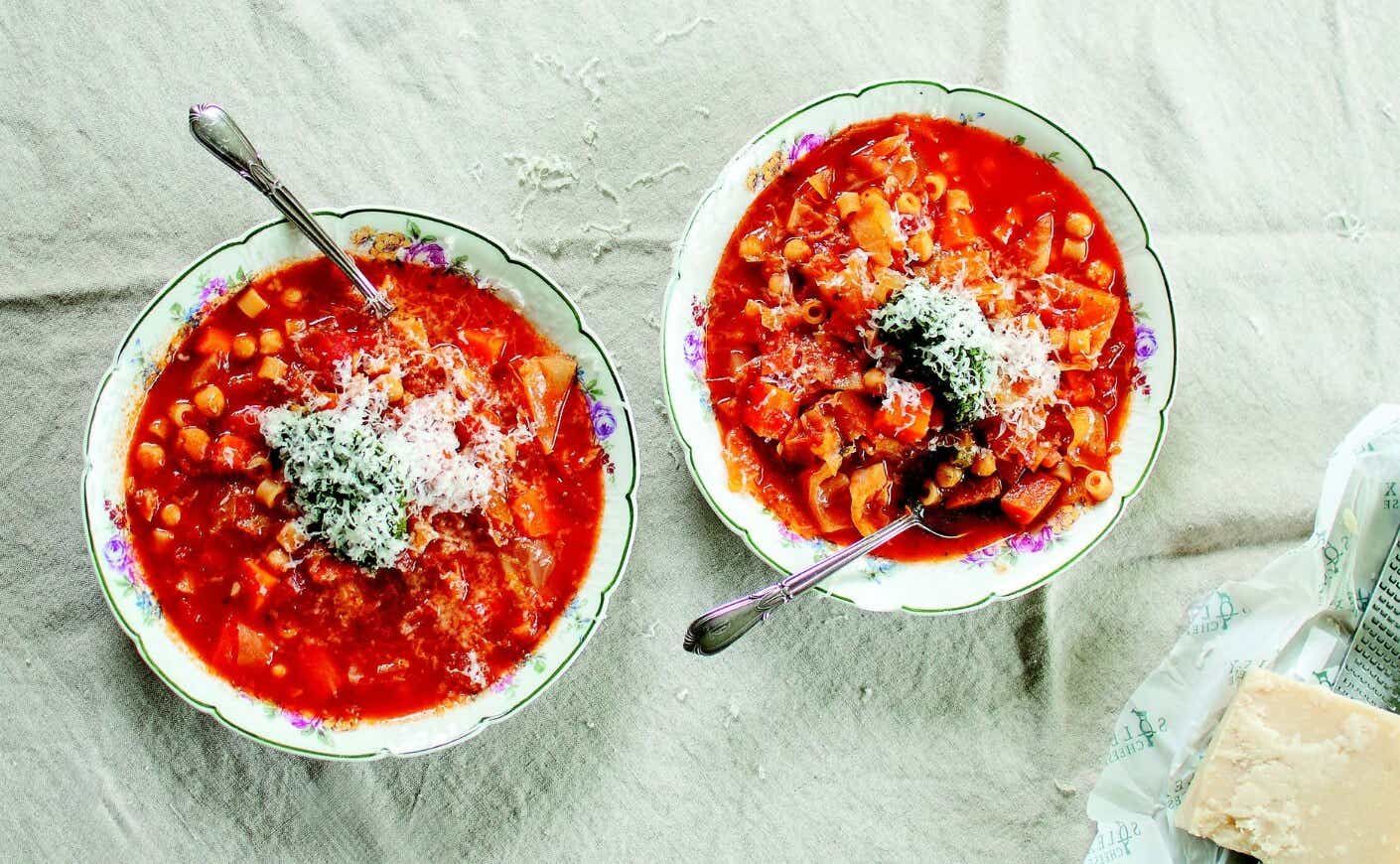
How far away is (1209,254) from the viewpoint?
13.6 ft

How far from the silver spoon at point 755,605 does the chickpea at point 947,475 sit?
0.79ft

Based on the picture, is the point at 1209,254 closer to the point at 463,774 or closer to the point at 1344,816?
the point at 1344,816

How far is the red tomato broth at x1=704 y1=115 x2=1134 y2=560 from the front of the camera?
145 inches

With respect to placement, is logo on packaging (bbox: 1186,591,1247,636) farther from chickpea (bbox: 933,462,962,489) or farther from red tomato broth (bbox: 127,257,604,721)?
red tomato broth (bbox: 127,257,604,721)

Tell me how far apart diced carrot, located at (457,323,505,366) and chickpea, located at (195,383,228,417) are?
744mm

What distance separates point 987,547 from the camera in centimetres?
373

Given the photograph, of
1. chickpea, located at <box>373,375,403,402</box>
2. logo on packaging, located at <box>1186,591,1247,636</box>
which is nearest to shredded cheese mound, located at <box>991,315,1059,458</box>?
logo on packaging, located at <box>1186,591,1247,636</box>

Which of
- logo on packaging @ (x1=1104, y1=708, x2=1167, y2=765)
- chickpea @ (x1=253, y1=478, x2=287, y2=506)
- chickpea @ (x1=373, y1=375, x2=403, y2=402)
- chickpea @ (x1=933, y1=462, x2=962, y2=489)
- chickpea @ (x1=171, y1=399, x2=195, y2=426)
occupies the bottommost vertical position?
logo on packaging @ (x1=1104, y1=708, x2=1167, y2=765)

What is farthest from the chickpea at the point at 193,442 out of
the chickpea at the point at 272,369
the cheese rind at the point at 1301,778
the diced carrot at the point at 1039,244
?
the cheese rind at the point at 1301,778

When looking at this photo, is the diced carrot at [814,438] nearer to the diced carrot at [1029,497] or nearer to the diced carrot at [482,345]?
the diced carrot at [1029,497]

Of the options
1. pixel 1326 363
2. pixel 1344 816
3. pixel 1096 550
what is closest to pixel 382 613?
pixel 1096 550

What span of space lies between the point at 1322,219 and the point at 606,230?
8.85 feet

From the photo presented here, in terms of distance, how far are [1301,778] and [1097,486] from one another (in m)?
1.11

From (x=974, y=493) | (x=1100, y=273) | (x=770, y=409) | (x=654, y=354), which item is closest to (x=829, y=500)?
(x=770, y=409)
